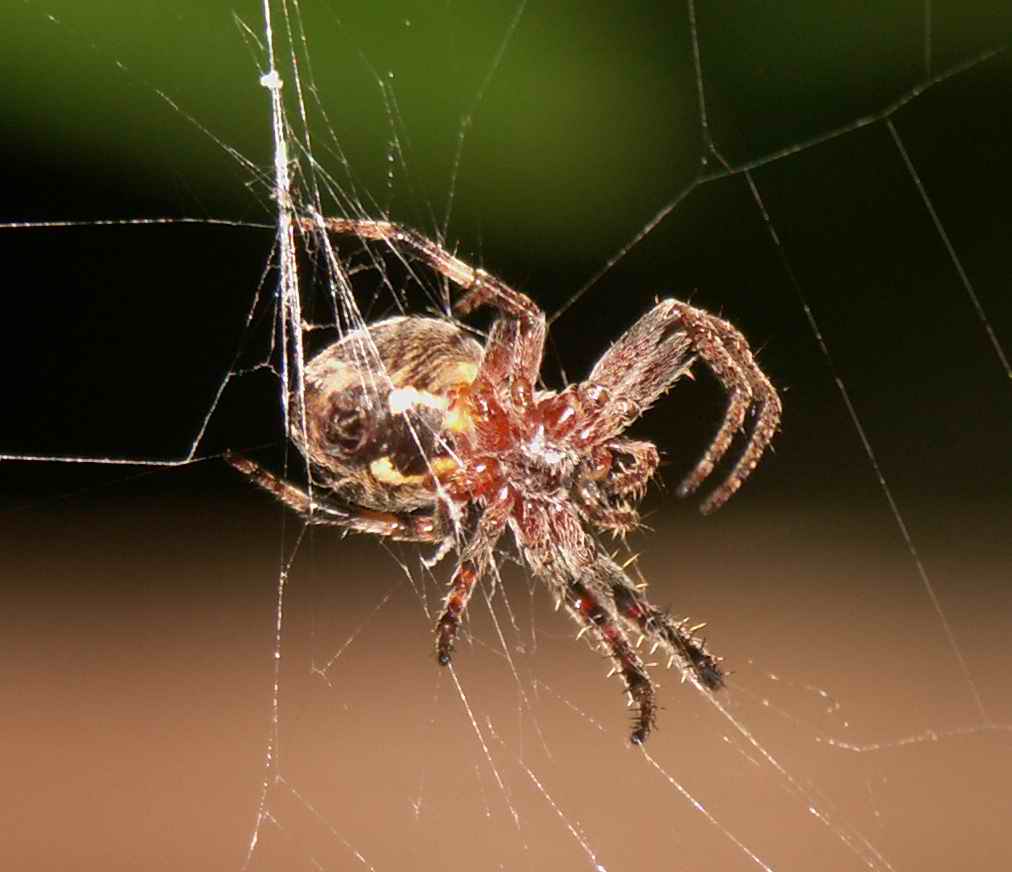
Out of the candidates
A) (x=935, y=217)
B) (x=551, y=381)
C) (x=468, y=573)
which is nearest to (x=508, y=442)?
(x=468, y=573)

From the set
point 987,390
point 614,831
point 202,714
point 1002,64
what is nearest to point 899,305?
point 987,390

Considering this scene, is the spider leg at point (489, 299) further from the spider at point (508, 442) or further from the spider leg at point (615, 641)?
the spider leg at point (615, 641)

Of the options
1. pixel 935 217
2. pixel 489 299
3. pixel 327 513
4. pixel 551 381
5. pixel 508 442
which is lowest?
pixel 551 381

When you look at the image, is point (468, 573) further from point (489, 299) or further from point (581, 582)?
point (489, 299)

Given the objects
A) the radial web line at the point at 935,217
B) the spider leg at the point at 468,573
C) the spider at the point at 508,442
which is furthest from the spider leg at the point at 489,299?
the radial web line at the point at 935,217

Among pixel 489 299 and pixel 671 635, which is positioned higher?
pixel 489 299

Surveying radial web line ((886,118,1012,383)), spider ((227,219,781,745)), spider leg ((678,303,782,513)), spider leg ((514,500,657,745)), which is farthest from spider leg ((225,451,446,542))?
radial web line ((886,118,1012,383))

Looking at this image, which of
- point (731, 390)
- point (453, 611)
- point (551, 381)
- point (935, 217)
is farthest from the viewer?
point (551, 381)
